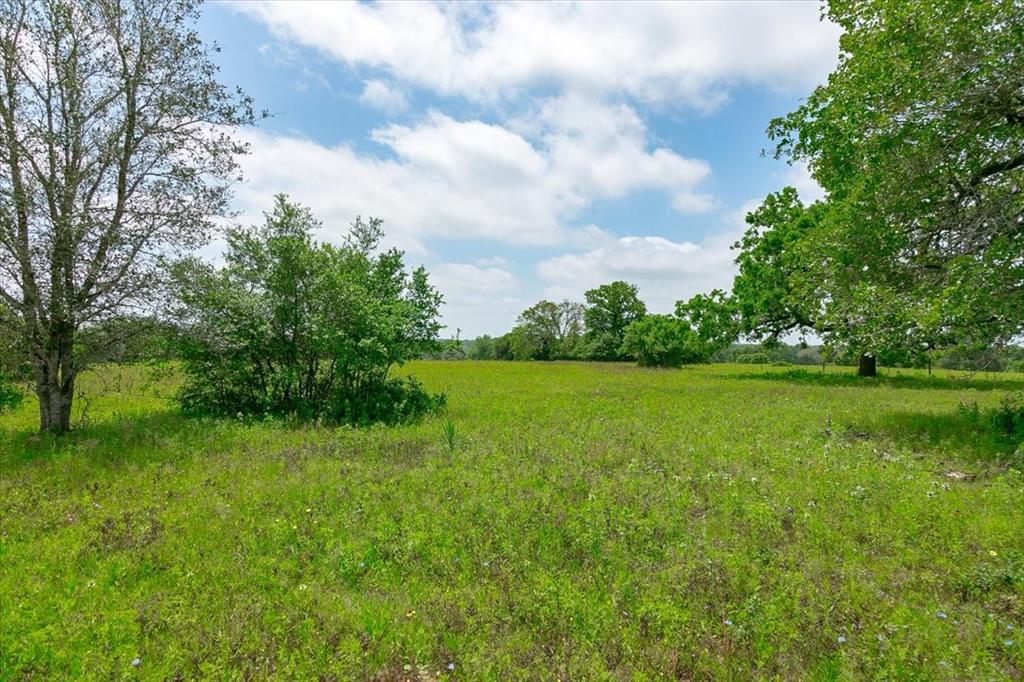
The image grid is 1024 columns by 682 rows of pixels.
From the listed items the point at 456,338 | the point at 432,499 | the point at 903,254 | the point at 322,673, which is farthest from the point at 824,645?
the point at 456,338

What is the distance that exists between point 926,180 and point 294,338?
52.3 ft

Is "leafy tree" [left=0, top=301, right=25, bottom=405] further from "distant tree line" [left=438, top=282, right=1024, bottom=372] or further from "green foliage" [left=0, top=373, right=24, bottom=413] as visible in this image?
"distant tree line" [left=438, top=282, right=1024, bottom=372]

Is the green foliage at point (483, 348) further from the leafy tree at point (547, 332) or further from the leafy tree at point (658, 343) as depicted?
the leafy tree at point (658, 343)

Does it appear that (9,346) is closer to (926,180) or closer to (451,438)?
(451,438)

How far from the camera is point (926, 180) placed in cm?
1130

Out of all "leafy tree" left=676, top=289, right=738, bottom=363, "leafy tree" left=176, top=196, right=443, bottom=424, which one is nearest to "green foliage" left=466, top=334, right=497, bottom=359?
"leafy tree" left=676, top=289, right=738, bottom=363

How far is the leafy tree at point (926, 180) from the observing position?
9.77m

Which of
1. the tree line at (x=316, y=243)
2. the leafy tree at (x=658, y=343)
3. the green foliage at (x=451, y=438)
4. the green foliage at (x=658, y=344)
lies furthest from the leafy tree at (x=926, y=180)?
the green foliage at (x=658, y=344)

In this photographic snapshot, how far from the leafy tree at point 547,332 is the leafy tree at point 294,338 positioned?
68.6m

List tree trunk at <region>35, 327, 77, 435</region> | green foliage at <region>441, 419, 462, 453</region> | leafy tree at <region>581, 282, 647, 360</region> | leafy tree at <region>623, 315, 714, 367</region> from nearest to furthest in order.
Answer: green foliage at <region>441, 419, 462, 453</region> < tree trunk at <region>35, 327, 77, 435</region> < leafy tree at <region>623, 315, 714, 367</region> < leafy tree at <region>581, 282, 647, 360</region>

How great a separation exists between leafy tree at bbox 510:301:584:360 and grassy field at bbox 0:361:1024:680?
73.8m

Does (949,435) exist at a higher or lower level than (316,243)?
lower

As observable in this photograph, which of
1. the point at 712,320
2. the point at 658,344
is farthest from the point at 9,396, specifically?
the point at 658,344

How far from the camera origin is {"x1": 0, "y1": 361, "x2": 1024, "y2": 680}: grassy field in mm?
4023
